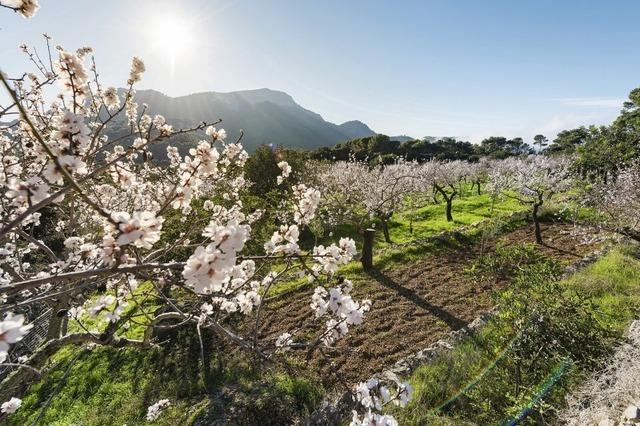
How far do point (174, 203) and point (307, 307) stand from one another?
21.9 feet

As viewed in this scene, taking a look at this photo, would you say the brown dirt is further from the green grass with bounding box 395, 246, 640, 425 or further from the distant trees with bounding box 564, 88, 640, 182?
the distant trees with bounding box 564, 88, 640, 182

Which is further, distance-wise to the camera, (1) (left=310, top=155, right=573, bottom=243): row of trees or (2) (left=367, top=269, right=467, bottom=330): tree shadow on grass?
(1) (left=310, top=155, right=573, bottom=243): row of trees

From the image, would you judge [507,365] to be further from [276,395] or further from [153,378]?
[153,378]

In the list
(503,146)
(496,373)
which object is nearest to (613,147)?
(496,373)

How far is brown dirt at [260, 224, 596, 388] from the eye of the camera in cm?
660

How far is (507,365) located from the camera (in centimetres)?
564

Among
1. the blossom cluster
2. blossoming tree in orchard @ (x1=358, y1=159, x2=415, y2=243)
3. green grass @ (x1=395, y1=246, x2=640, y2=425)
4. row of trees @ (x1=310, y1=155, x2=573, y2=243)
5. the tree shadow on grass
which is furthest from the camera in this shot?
row of trees @ (x1=310, y1=155, x2=573, y2=243)

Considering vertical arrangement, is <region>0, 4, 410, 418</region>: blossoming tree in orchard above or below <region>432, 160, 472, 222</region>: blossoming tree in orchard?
above

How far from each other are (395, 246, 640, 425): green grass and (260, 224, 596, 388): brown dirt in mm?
984

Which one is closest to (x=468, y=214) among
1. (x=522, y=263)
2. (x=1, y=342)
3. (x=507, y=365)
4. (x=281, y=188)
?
(x=522, y=263)

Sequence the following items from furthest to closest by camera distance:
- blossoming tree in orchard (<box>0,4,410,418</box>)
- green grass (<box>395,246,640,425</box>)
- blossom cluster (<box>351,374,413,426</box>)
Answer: green grass (<box>395,246,640,425</box>), blossom cluster (<box>351,374,413,426</box>), blossoming tree in orchard (<box>0,4,410,418</box>)

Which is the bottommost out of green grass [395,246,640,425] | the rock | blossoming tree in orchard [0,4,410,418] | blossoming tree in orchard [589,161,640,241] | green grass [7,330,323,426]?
green grass [7,330,323,426]

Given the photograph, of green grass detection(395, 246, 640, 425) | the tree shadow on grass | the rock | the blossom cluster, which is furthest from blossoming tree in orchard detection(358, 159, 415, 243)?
the blossom cluster

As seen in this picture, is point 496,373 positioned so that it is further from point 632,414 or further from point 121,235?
point 121,235
